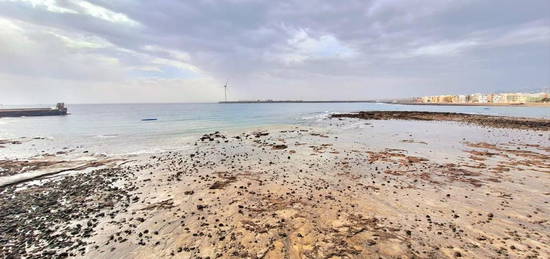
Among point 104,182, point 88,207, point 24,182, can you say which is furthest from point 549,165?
point 24,182

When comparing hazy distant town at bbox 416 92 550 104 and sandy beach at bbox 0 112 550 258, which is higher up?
hazy distant town at bbox 416 92 550 104

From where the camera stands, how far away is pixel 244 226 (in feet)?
27.0

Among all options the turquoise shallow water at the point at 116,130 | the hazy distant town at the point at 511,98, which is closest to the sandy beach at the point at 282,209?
the turquoise shallow water at the point at 116,130

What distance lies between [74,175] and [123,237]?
10.7 metres

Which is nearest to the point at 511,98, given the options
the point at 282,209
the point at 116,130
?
the point at 282,209

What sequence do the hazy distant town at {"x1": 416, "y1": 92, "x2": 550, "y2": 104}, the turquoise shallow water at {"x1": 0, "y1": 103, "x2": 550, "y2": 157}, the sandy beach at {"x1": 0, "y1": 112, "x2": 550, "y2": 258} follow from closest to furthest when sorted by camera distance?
the sandy beach at {"x1": 0, "y1": 112, "x2": 550, "y2": 258}, the turquoise shallow water at {"x1": 0, "y1": 103, "x2": 550, "y2": 157}, the hazy distant town at {"x1": 416, "y1": 92, "x2": 550, "y2": 104}

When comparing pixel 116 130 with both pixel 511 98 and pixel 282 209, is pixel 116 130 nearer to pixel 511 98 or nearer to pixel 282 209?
pixel 282 209

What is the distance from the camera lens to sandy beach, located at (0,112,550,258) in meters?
7.00

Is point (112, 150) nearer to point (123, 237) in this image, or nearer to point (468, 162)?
point (123, 237)

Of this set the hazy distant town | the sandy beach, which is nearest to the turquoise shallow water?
the sandy beach

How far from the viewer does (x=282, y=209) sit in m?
9.52

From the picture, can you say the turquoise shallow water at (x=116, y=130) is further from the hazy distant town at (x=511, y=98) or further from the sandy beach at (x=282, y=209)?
the hazy distant town at (x=511, y=98)

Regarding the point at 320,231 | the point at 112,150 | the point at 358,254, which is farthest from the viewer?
Result: the point at 112,150

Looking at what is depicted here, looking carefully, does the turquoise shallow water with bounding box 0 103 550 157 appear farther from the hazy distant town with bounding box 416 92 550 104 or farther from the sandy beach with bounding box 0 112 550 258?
the hazy distant town with bounding box 416 92 550 104
